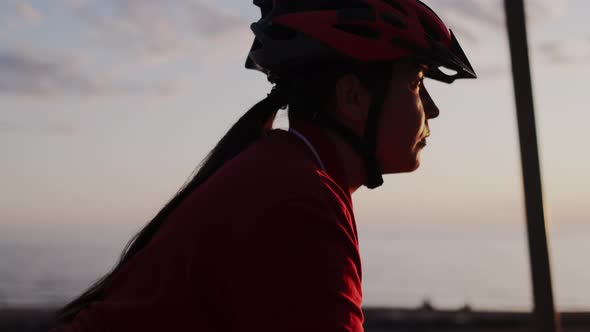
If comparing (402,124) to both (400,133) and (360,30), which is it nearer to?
(400,133)

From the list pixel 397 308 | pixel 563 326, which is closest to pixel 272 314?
pixel 563 326

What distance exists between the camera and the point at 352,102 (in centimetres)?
278

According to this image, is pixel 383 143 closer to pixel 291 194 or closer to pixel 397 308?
pixel 291 194

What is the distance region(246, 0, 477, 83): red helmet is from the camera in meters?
2.79

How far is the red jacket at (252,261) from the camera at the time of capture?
2.07m

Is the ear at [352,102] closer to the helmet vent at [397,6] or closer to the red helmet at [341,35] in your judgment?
the red helmet at [341,35]

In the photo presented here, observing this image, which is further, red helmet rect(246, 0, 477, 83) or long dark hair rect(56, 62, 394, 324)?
red helmet rect(246, 0, 477, 83)

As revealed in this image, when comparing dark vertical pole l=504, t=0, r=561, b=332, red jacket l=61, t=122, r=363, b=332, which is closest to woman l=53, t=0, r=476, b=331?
red jacket l=61, t=122, r=363, b=332

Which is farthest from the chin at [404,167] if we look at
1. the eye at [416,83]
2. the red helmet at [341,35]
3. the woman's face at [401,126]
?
the red helmet at [341,35]

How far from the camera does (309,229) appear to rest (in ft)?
6.94

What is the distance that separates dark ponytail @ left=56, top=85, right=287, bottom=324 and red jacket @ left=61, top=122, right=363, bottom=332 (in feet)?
0.59

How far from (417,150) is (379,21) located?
47 centimetres

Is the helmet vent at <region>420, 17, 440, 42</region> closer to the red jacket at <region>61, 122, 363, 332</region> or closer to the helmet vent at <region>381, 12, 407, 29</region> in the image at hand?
the helmet vent at <region>381, 12, 407, 29</region>

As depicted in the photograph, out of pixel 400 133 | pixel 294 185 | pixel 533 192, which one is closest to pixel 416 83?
pixel 400 133
